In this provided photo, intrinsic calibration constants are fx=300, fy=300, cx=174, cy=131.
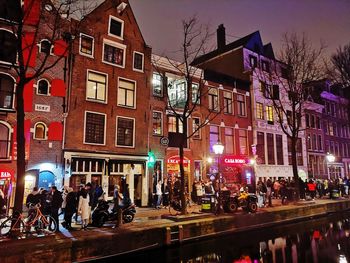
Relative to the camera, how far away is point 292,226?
17531 mm

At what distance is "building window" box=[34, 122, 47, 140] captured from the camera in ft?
59.0

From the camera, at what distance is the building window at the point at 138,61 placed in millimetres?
23469

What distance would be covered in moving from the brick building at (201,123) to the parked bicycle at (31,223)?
11012 mm

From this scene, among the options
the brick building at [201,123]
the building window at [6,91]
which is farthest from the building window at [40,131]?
the brick building at [201,123]

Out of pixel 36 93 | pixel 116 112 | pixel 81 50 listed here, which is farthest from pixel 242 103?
pixel 36 93

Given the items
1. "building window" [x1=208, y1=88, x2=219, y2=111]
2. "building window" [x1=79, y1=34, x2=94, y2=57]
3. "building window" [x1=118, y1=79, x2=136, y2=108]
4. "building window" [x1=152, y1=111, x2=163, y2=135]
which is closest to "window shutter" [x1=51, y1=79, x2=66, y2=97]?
"building window" [x1=79, y1=34, x2=94, y2=57]

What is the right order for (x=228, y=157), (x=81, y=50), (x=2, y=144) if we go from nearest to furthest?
(x=2, y=144)
(x=81, y=50)
(x=228, y=157)

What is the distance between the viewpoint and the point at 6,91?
57.1ft

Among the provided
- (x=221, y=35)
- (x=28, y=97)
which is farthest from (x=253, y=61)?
(x=28, y=97)

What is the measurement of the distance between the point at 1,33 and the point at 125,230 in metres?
14.1

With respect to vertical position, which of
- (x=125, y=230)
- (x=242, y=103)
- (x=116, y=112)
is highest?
(x=242, y=103)

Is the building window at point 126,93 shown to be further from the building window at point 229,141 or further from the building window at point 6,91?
the building window at point 229,141

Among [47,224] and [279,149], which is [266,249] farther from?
[279,149]

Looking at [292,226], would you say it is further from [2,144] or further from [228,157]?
[2,144]
